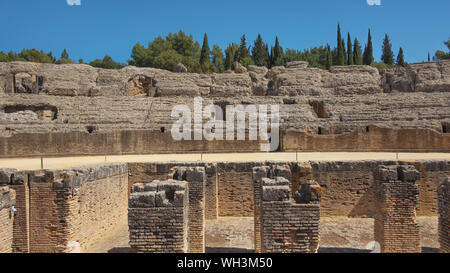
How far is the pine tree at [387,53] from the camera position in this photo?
5492 cm

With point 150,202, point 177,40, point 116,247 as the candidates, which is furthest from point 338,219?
point 177,40

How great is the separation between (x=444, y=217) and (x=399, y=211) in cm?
121

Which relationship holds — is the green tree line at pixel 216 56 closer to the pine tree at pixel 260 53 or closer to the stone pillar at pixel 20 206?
the pine tree at pixel 260 53

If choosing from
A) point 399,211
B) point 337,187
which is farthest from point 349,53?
point 399,211

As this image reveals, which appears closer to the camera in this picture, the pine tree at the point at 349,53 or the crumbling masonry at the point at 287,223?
the crumbling masonry at the point at 287,223

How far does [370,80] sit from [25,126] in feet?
89.5

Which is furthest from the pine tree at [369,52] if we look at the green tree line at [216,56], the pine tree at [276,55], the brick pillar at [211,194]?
the brick pillar at [211,194]

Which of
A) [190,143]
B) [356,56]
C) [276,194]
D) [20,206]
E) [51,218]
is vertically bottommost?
[51,218]

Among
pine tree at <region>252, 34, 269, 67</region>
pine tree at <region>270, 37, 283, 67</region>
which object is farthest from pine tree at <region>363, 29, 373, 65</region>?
pine tree at <region>252, 34, 269, 67</region>

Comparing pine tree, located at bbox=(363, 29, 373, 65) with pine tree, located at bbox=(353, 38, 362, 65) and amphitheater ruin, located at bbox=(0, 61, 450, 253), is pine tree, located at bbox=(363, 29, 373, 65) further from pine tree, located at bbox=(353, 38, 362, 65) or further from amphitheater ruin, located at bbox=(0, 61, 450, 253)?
amphitheater ruin, located at bbox=(0, 61, 450, 253)

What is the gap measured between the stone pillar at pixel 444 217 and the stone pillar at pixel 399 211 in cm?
91

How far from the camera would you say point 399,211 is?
20.2ft

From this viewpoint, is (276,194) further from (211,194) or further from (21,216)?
(21,216)
